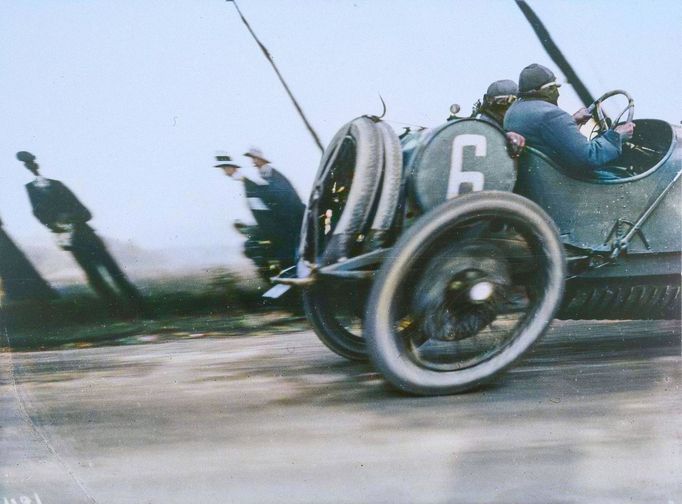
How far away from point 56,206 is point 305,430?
1.06 metres

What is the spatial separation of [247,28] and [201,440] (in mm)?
1327

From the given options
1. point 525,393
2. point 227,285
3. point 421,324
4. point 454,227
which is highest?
point 227,285

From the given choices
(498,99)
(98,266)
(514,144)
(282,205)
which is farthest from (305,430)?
(498,99)

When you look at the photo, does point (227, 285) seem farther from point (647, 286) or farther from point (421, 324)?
point (647, 286)

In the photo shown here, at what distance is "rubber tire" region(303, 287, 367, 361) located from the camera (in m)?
2.34

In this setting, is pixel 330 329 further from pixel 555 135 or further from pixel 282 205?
pixel 555 135

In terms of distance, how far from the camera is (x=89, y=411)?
2373mm

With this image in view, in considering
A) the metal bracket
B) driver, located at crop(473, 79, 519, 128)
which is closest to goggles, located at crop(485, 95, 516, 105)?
driver, located at crop(473, 79, 519, 128)

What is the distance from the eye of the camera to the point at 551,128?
239cm

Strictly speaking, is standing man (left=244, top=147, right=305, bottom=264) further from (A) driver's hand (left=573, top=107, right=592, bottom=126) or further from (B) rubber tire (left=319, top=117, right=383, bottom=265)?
(A) driver's hand (left=573, top=107, right=592, bottom=126)

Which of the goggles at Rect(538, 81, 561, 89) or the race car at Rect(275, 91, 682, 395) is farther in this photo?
the goggles at Rect(538, 81, 561, 89)

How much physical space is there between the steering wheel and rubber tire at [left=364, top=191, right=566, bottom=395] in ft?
1.28

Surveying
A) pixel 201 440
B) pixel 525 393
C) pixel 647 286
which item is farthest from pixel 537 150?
pixel 201 440

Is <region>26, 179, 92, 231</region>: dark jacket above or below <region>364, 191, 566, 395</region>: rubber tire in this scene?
above
